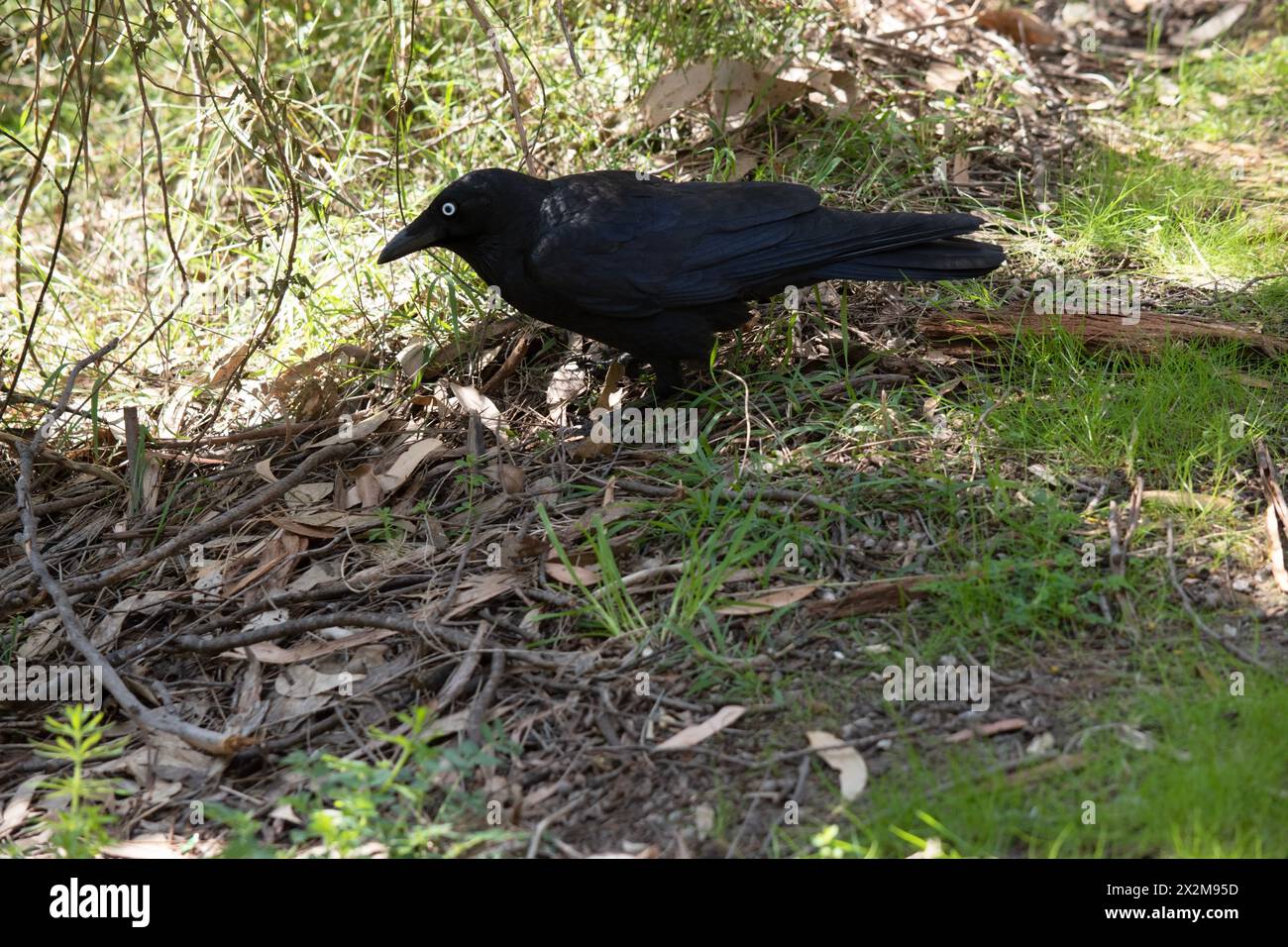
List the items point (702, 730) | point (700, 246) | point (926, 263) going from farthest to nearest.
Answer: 1. point (700, 246)
2. point (926, 263)
3. point (702, 730)

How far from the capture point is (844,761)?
2.80 meters

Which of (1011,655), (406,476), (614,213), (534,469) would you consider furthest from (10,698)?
(1011,655)

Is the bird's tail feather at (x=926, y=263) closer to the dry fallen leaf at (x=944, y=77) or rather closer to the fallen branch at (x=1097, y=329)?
the fallen branch at (x=1097, y=329)

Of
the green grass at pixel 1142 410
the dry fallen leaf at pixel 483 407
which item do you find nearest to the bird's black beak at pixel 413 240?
the dry fallen leaf at pixel 483 407

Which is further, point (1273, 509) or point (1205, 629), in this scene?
point (1273, 509)

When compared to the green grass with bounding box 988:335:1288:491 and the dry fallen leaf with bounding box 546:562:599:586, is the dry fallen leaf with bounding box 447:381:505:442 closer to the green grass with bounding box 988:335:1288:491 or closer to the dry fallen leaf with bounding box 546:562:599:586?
the dry fallen leaf with bounding box 546:562:599:586

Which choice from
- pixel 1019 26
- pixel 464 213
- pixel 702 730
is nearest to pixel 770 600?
pixel 702 730

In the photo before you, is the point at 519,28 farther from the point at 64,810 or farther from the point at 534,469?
the point at 64,810

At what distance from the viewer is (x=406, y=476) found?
4.02 meters

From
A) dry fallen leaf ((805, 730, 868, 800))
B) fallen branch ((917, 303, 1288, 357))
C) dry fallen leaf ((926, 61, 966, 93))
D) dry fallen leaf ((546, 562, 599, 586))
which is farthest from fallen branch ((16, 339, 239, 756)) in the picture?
dry fallen leaf ((926, 61, 966, 93))

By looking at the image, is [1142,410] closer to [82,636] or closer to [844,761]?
[844,761]

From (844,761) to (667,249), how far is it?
2018mm

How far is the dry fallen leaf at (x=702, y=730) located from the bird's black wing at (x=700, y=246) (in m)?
1.62

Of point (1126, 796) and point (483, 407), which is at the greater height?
point (483, 407)
